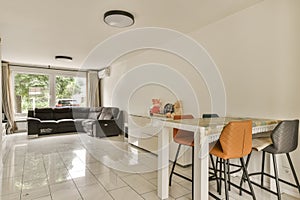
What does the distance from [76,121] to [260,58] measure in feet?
19.5

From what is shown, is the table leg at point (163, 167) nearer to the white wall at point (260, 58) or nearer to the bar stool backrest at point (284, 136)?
the bar stool backrest at point (284, 136)

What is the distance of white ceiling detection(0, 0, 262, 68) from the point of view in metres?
2.44

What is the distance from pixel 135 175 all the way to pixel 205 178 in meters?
1.35

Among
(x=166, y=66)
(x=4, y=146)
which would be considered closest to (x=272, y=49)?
(x=166, y=66)

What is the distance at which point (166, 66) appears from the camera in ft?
13.5

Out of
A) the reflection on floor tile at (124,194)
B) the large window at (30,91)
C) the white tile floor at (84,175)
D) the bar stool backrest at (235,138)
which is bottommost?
the white tile floor at (84,175)

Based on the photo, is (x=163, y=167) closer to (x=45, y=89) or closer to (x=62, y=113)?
(x=62, y=113)

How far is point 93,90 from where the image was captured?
755cm

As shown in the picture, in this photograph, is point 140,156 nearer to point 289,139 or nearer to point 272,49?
point 289,139

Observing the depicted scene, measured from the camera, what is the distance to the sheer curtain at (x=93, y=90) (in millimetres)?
7508

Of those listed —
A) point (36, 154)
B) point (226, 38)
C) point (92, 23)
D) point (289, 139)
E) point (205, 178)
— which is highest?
point (92, 23)

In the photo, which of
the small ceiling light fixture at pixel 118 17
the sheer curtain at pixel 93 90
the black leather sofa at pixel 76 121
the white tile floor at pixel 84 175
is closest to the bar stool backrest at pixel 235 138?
the white tile floor at pixel 84 175

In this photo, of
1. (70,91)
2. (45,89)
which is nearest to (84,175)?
(45,89)

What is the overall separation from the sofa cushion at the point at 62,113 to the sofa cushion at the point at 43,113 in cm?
15
